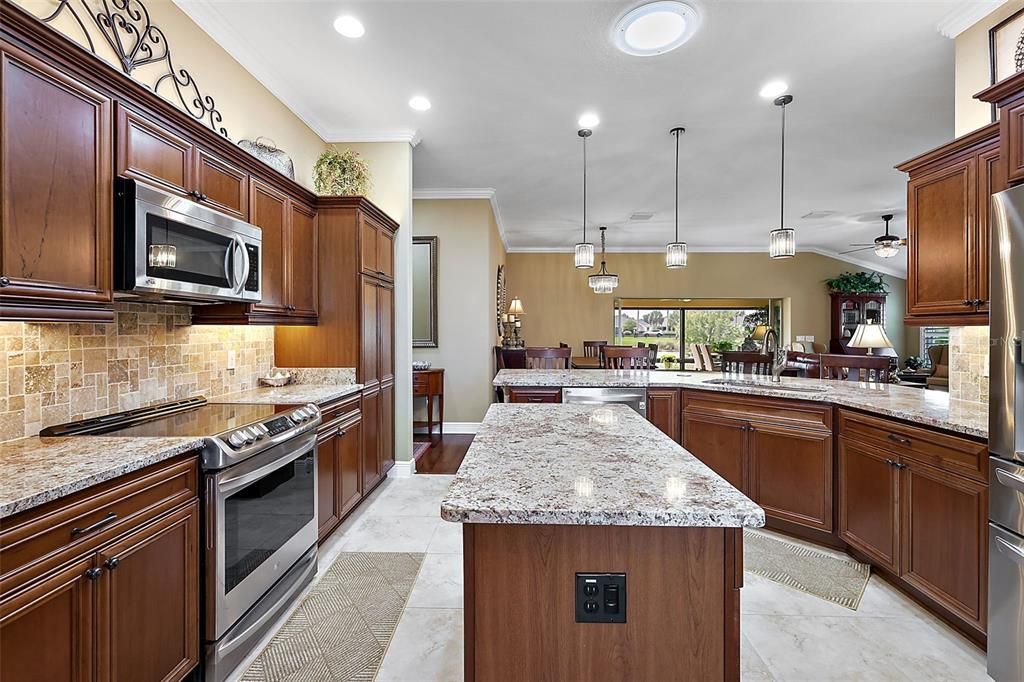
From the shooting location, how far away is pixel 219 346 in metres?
2.73

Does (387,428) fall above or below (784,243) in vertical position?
below

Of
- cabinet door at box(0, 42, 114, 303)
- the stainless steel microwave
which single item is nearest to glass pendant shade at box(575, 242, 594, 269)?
the stainless steel microwave

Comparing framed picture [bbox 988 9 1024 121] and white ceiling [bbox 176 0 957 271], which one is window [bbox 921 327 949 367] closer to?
white ceiling [bbox 176 0 957 271]

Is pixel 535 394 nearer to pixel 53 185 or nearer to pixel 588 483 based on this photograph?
pixel 588 483

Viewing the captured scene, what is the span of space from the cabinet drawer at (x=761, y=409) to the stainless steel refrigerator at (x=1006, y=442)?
1.00 meters

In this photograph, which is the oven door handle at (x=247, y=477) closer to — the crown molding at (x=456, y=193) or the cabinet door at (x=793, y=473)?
the cabinet door at (x=793, y=473)

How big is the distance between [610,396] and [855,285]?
8167 millimetres

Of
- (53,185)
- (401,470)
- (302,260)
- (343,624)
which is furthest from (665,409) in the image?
(53,185)

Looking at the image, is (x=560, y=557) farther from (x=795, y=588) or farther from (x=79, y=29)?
(x=79, y=29)

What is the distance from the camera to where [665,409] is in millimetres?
3373

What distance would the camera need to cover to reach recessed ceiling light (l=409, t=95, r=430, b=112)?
3.44 metres

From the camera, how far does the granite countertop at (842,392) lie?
2.07m

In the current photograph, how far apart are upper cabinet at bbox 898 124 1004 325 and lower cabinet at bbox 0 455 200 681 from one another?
3.39 meters

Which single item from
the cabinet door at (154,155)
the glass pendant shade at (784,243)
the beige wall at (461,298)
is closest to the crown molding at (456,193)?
the beige wall at (461,298)
